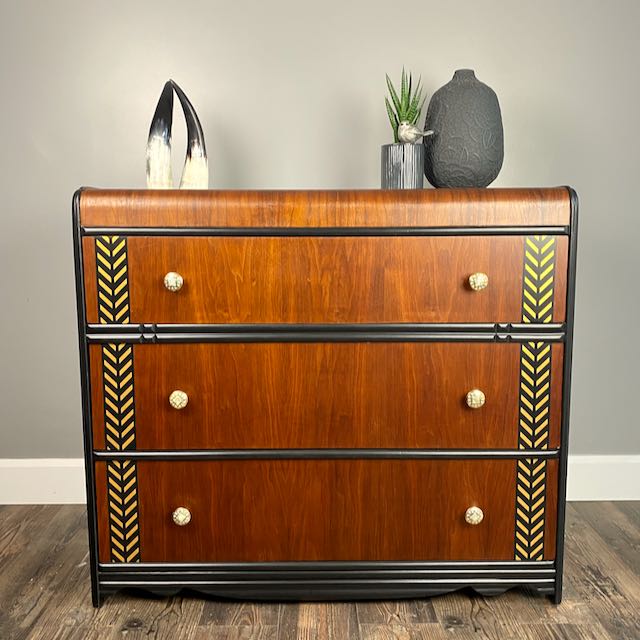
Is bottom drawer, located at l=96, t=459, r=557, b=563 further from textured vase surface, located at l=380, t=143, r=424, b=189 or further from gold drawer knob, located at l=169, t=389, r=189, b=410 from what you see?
textured vase surface, located at l=380, t=143, r=424, b=189

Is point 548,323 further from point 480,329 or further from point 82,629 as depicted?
point 82,629

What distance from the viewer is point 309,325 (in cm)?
164

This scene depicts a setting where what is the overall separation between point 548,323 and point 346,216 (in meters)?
0.51

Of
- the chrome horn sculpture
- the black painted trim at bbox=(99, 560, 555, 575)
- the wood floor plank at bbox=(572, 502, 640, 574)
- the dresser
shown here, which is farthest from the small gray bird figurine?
the wood floor plank at bbox=(572, 502, 640, 574)

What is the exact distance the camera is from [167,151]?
1.78 meters

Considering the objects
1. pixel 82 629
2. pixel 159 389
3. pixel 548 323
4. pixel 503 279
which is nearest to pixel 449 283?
pixel 503 279

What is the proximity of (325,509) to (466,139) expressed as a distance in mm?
965

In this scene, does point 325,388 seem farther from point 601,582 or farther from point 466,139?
point 601,582

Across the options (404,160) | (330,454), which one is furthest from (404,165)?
(330,454)

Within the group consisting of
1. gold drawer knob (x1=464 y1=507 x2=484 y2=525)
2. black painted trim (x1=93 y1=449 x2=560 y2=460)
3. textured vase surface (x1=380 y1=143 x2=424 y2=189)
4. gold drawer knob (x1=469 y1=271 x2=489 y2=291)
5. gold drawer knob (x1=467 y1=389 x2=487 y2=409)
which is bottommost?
gold drawer knob (x1=464 y1=507 x2=484 y2=525)

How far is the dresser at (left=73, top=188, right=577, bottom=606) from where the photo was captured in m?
1.61

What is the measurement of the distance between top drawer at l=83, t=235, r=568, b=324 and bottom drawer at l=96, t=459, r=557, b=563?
0.35 metres

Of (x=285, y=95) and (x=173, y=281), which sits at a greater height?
(x=285, y=95)

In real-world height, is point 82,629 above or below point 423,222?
below
